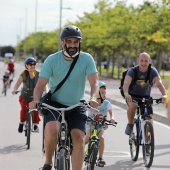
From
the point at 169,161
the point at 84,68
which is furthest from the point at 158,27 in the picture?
the point at 84,68

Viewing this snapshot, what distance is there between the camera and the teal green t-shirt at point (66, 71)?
6883mm

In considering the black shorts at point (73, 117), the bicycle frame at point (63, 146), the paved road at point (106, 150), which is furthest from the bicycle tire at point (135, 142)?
the bicycle frame at point (63, 146)

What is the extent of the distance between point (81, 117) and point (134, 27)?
113 feet

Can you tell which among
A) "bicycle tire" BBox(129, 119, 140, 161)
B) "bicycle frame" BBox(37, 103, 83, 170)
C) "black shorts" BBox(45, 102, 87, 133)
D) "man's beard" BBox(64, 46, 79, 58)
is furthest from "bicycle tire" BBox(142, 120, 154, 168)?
"man's beard" BBox(64, 46, 79, 58)

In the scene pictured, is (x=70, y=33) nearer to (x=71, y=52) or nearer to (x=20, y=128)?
(x=71, y=52)

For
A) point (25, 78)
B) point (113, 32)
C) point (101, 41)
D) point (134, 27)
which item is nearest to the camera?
point (25, 78)

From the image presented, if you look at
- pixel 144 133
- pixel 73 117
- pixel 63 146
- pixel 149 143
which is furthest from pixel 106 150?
pixel 63 146

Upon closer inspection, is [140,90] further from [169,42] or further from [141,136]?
A: [169,42]

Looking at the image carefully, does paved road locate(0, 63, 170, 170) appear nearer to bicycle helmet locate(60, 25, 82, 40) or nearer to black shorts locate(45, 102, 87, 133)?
black shorts locate(45, 102, 87, 133)

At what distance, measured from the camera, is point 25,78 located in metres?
11.8

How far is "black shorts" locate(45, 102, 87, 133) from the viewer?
6.89 m

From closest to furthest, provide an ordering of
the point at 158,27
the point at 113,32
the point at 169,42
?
the point at 158,27
the point at 169,42
the point at 113,32

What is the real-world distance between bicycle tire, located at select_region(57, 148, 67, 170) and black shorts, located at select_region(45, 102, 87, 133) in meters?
0.36

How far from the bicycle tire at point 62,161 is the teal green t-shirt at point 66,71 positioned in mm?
638
